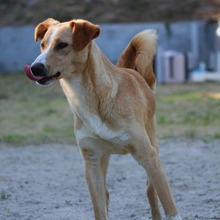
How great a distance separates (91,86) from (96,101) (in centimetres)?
12

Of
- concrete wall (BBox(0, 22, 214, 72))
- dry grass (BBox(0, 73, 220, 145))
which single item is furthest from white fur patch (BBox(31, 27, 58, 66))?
concrete wall (BBox(0, 22, 214, 72))

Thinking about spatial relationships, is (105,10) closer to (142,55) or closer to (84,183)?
(84,183)

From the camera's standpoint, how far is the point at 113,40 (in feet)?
58.9

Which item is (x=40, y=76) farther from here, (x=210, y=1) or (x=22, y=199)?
(x=210, y=1)

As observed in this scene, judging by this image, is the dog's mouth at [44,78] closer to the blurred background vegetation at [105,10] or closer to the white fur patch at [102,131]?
the white fur patch at [102,131]

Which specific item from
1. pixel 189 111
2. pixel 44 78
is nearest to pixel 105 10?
pixel 189 111

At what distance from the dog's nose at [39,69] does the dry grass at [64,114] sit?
7.58 ft

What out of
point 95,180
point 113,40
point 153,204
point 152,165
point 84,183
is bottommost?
point 113,40

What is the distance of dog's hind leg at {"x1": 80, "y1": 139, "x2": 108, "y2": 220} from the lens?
392cm

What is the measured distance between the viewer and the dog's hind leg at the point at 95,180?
3920 mm

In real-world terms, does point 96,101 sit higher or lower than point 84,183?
higher

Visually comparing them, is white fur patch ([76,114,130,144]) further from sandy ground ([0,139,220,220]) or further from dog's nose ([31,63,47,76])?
sandy ground ([0,139,220,220])

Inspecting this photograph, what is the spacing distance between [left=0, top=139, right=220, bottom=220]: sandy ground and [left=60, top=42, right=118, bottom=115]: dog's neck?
126 centimetres

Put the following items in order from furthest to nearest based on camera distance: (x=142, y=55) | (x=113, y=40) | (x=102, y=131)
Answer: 1. (x=113, y=40)
2. (x=142, y=55)
3. (x=102, y=131)
